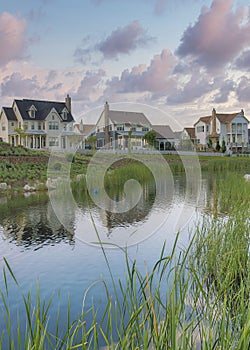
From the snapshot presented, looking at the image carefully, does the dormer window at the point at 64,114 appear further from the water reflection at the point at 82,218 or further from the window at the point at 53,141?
the water reflection at the point at 82,218

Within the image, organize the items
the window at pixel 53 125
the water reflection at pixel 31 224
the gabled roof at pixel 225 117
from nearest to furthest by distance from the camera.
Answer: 1. the water reflection at pixel 31 224
2. the window at pixel 53 125
3. the gabled roof at pixel 225 117

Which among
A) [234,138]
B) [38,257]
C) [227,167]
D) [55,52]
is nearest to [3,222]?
[38,257]

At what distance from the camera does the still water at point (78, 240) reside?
4.76m

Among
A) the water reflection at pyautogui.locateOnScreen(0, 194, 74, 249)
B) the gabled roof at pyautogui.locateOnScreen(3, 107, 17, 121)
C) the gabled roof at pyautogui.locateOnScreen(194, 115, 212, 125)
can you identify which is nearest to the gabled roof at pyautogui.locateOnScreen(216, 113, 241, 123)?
the gabled roof at pyautogui.locateOnScreen(194, 115, 212, 125)

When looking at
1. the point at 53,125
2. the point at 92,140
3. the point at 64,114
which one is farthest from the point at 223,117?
the point at 92,140

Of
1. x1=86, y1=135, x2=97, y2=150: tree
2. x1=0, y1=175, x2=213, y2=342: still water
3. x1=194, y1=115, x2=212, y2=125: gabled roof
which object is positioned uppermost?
x1=194, y1=115, x2=212, y2=125: gabled roof

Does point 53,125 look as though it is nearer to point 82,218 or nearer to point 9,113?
point 9,113

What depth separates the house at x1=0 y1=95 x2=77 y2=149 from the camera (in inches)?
1464

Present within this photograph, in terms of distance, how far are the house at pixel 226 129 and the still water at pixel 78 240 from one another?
34.5 m

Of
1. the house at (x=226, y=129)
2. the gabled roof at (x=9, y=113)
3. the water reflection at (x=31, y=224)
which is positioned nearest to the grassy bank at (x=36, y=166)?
the water reflection at (x=31, y=224)

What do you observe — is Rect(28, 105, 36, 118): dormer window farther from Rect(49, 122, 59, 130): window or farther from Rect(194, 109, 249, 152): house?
Rect(194, 109, 249, 152): house

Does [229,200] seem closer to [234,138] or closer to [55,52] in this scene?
[55,52]

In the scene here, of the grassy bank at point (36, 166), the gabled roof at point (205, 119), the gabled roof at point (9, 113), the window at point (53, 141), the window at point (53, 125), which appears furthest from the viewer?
the gabled roof at point (205, 119)

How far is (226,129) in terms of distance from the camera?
4644 cm
